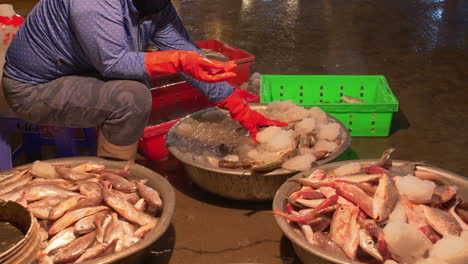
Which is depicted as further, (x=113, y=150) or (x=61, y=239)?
(x=113, y=150)

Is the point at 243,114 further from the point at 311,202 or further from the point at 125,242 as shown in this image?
the point at 125,242

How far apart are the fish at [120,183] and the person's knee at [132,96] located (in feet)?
1.52

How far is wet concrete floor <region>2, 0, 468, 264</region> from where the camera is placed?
3.15 meters

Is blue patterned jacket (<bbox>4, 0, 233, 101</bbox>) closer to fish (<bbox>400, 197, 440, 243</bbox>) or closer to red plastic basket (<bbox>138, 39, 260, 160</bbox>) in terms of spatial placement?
red plastic basket (<bbox>138, 39, 260, 160</bbox>)

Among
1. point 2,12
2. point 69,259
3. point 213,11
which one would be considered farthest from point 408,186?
point 213,11

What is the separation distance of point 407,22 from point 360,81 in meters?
4.42

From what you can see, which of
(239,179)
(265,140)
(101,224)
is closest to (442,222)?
(239,179)

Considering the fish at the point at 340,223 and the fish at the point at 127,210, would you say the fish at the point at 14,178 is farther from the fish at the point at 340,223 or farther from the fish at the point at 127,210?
the fish at the point at 340,223

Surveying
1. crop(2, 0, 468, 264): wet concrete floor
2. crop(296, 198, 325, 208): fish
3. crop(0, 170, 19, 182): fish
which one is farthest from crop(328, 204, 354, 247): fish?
crop(0, 170, 19, 182): fish

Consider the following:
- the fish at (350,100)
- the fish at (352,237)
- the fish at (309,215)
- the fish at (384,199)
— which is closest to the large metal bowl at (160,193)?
the fish at (309,215)

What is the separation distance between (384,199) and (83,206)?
A: 169 centimetres

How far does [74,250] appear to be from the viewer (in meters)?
2.41

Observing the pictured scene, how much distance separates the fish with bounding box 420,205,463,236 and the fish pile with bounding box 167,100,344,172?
829 mm

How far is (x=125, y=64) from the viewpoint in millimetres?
2994
